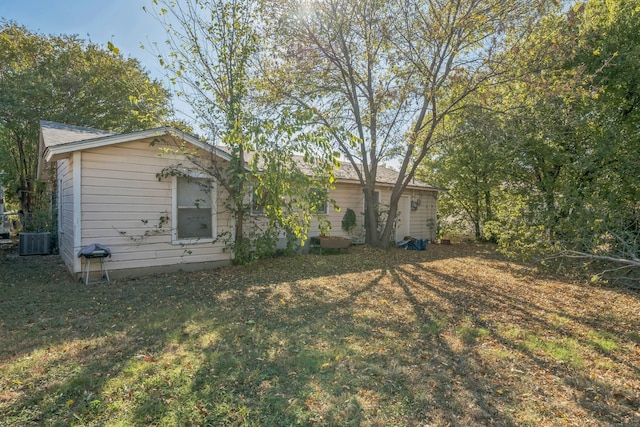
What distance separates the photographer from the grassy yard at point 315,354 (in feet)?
8.45

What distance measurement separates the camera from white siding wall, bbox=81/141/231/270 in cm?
631

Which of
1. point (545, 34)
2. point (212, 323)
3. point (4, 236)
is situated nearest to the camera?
point (212, 323)

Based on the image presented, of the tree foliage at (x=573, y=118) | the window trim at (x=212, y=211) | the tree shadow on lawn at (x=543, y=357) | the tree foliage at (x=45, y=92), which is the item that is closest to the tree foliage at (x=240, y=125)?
the window trim at (x=212, y=211)

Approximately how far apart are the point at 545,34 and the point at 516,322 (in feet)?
27.0

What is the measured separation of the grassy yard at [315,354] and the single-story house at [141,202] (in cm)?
78

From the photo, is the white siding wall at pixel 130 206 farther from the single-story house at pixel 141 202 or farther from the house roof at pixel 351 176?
the house roof at pixel 351 176

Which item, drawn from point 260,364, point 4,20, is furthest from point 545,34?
point 4,20

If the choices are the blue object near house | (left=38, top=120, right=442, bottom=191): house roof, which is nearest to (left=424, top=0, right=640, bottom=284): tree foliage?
the blue object near house

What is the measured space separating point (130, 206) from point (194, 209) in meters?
1.30

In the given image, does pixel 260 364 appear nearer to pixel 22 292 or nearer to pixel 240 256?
pixel 240 256

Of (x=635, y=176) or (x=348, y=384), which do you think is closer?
(x=348, y=384)

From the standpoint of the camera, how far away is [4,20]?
624 inches

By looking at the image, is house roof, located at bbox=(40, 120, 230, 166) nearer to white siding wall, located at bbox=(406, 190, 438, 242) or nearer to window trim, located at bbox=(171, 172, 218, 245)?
window trim, located at bbox=(171, 172, 218, 245)

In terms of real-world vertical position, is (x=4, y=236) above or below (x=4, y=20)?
below
